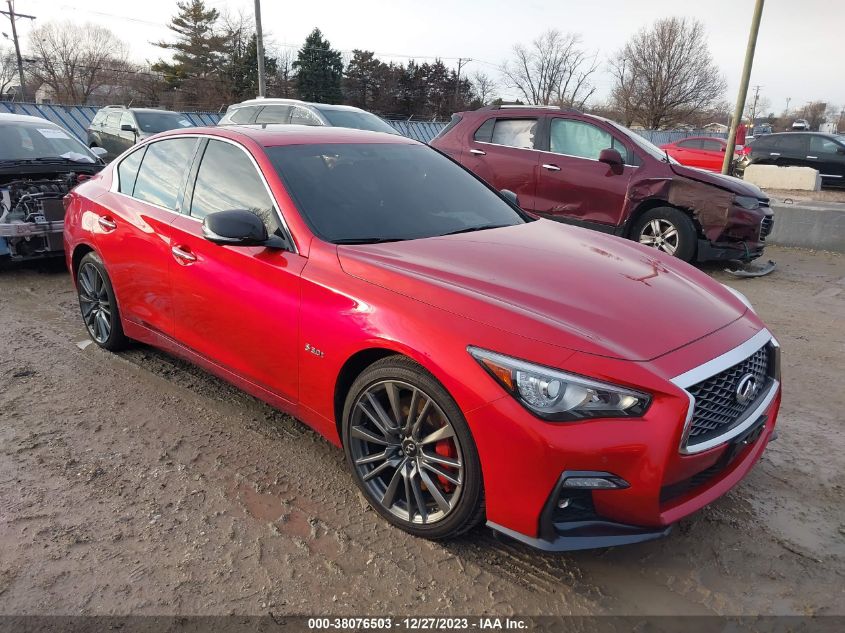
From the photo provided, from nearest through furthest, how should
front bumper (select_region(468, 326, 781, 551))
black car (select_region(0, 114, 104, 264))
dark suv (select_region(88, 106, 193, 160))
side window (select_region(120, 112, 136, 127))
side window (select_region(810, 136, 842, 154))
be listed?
1. front bumper (select_region(468, 326, 781, 551))
2. black car (select_region(0, 114, 104, 264))
3. dark suv (select_region(88, 106, 193, 160))
4. side window (select_region(120, 112, 136, 127))
5. side window (select_region(810, 136, 842, 154))

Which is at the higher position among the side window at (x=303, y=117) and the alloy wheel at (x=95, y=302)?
the side window at (x=303, y=117)

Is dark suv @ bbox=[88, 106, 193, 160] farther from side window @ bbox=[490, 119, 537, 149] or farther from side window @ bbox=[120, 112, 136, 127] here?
side window @ bbox=[490, 119, 537, 149]

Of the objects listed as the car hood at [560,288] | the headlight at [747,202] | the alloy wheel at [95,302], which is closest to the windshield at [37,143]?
the alloy wheel at [95,302]

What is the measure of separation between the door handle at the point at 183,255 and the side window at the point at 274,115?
796 centimetres

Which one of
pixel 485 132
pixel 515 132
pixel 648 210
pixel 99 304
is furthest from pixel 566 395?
pixel 485 132

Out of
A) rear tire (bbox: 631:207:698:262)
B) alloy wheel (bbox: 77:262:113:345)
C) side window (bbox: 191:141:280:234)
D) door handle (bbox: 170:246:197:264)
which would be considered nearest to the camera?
side window (bbox: 191:141:280:234)

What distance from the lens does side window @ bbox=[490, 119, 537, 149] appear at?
315 inches

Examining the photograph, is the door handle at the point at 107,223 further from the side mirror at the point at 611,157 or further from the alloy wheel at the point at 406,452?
the side mirror at the point at 611,157

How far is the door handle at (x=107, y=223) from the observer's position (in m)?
4.20

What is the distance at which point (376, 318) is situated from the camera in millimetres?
2559

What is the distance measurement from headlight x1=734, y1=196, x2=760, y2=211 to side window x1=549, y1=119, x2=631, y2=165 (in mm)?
1308

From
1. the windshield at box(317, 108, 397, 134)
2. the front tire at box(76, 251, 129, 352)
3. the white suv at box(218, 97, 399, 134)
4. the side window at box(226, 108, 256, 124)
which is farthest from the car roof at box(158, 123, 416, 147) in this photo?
the side window at box(226, 108, 256, 124)

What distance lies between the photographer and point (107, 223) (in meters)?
4.27

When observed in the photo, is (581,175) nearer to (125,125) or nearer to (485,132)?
(485,132)
